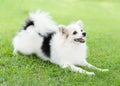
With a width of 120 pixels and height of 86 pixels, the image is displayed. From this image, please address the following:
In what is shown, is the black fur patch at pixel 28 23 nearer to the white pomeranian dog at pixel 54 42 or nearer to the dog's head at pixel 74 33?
the white pomeranian dog at pixel 54 42

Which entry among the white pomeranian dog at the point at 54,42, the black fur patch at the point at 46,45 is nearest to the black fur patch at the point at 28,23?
the white pomeranian dog at the point at 54,42

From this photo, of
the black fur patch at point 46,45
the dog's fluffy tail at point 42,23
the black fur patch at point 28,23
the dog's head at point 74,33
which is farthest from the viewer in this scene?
the black fur patch at point 28,23

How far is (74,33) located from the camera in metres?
5.50

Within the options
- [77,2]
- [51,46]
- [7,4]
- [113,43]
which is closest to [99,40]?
[113,43]

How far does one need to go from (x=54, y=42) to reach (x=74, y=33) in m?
0.44

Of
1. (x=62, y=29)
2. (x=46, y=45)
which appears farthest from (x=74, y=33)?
(x=46, y=45)

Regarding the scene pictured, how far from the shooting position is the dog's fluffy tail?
601 cm

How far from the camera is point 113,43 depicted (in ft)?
28.8

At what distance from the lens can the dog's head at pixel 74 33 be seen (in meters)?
5.46

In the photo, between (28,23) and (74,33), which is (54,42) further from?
(28,23)

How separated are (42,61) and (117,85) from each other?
157 cm

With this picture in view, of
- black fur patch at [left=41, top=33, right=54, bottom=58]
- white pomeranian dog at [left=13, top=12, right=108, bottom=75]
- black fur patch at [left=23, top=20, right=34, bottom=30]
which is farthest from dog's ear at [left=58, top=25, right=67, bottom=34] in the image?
black fur patch at [left=23, top=20, right=34, bottom=30]

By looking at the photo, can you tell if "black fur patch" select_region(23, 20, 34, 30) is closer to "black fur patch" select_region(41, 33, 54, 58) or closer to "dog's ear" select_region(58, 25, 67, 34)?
"black fur patch" select_region(41, 33, 54, 58)

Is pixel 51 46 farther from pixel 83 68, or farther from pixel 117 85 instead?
pixel 117 85
